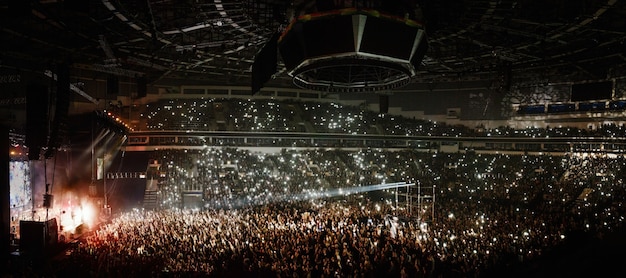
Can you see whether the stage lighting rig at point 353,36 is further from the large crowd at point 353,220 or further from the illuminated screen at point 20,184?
the illuminated screen at point 20,184

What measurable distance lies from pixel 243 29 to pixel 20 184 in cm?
1324

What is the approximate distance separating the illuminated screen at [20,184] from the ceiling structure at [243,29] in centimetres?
477

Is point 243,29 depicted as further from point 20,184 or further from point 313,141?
point 313,141

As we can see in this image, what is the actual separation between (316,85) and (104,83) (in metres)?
21.9

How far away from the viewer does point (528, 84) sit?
1227 inches

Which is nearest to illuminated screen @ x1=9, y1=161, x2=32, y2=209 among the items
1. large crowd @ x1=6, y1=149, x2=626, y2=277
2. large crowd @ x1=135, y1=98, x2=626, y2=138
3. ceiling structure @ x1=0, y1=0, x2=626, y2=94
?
large crowd @ x1=6, y1=149, x2=626, y2=277

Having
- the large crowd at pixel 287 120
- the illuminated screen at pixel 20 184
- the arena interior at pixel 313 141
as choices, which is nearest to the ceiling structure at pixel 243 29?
the arena interior at pixel 313 141

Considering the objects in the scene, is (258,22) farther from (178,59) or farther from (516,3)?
(178,59)

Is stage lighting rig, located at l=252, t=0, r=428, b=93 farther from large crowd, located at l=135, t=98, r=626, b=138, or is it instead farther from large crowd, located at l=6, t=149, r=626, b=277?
large crowd, located at l=135, t=98, r=626, b=138

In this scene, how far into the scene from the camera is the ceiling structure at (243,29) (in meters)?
12.4

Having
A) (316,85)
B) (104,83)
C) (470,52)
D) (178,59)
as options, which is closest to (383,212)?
(316,85)

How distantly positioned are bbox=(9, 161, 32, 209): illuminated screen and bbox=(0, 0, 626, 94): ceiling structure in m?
4.77

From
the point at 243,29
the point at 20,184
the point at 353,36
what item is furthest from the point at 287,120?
the point at 353,36

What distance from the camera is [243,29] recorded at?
15500mm
